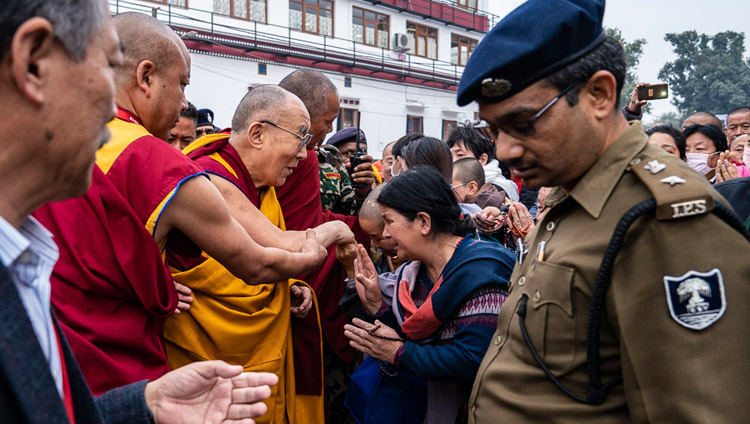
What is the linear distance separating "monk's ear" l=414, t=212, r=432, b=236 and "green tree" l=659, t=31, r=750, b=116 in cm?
5441

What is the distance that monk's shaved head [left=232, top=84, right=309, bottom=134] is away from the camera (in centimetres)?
277

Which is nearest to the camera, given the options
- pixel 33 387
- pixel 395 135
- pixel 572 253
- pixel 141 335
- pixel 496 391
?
pixel 33 387

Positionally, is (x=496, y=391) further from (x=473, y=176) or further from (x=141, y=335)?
→ (x=473, y=176)

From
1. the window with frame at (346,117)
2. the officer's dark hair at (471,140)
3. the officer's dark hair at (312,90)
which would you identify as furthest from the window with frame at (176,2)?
the officer's dark hair at (312,90)

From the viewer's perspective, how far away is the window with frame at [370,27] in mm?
20719

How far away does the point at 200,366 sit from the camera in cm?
134

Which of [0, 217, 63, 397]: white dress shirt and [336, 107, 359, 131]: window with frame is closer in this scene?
[0, 217, 63, 397]: white dress shirt

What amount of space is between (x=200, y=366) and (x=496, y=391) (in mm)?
769

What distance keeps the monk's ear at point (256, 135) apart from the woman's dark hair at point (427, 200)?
67 cm

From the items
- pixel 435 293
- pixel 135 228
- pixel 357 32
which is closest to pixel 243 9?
pixel 357 32

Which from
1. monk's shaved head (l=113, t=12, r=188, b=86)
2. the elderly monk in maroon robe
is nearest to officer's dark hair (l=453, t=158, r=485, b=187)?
the elderly monk in maroon robe

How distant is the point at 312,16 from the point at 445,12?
6937 millimetres

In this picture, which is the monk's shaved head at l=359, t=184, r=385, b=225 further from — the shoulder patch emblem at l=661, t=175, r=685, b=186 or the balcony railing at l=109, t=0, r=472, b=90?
the balcony railing at l=109, t=0, r=472, b=90

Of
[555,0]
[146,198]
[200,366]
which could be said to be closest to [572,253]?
[555,0]
